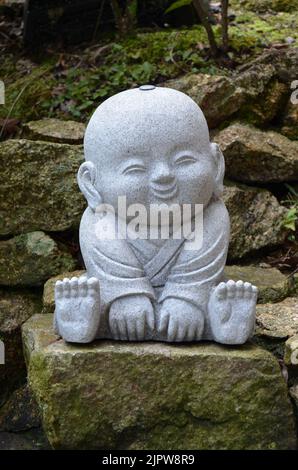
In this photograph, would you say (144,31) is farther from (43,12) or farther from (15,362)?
(15,362)

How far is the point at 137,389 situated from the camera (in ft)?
12.4

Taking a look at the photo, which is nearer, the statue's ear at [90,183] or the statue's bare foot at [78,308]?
the statue's bare foot at [78,308]

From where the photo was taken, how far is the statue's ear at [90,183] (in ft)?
13.2

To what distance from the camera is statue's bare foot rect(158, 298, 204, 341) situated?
3.85m

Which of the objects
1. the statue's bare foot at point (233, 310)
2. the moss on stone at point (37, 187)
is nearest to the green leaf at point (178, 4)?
the moss on stone at point (37, 187)

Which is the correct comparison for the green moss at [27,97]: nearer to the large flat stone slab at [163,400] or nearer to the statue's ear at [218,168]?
the statue's ear at [218,168]

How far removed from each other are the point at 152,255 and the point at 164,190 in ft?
1.15

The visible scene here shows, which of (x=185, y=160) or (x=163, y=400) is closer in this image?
(x=163, y=400)

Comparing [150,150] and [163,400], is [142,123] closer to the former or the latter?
[150,150]

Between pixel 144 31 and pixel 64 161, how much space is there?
70.3 inches

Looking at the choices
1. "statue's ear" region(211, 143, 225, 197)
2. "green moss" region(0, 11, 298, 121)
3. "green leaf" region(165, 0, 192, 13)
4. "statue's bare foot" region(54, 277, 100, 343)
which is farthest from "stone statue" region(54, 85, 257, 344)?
"green leaf" region(165, 0, 192, 13)

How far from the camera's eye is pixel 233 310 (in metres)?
3.84

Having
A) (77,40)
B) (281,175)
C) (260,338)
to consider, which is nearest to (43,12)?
(77,40)

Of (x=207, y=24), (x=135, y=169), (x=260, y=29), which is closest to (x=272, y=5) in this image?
(x=260, y=29)
